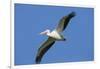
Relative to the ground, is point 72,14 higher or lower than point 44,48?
higher

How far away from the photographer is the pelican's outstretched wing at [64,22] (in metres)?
1.70

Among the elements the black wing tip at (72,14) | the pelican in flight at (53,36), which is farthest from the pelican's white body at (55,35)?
the black wing tip at (72,14)

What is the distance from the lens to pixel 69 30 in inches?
68.1

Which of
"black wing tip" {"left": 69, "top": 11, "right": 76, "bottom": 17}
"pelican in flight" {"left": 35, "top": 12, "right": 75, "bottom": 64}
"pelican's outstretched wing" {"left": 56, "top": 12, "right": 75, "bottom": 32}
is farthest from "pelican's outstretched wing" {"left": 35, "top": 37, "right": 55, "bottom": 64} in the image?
"black wing tip" {"left": 69, "top": 11, "right": 76, "bottom": 17}

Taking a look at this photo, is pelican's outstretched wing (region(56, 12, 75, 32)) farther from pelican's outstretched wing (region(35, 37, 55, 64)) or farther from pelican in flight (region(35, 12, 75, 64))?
pelican's outstretched wing (region(35, 37, 55, 64))

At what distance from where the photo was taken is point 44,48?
1656 millimetres

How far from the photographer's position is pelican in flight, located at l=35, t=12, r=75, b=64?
1.64 meters

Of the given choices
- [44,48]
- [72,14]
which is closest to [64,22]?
[72,14]

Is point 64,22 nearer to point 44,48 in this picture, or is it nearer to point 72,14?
point 72,14

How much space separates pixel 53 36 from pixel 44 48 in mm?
126

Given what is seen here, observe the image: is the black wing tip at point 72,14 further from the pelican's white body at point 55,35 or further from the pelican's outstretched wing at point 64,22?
the pelican's white body at point 55,35
